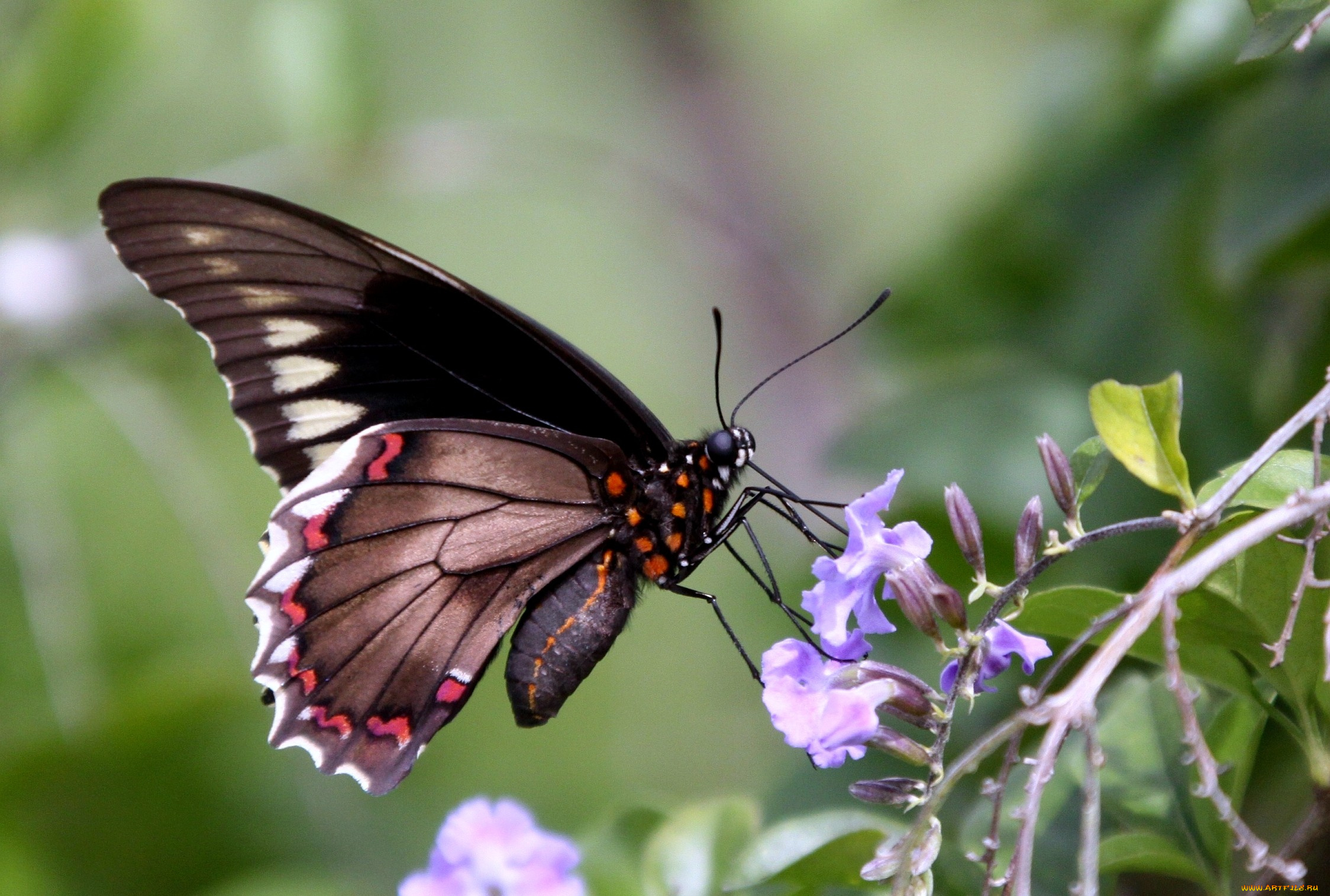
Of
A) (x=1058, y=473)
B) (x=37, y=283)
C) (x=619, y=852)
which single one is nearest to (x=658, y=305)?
(x=37, y=283)

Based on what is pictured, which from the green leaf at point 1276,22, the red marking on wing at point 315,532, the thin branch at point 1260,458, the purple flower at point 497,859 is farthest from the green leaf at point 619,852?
the green leaf at point 1276,22

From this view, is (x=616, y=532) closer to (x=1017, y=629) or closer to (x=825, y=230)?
(x=1017, y=629)

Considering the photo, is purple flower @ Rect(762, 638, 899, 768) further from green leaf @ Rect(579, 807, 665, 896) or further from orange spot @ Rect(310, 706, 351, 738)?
orange spot @ Rect(310, 706, 351, 738)

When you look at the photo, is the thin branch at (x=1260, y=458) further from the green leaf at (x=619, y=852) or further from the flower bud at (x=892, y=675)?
the green leaf at (x=619, y=852)

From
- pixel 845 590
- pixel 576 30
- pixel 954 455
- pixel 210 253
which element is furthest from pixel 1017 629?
pixel 576 30

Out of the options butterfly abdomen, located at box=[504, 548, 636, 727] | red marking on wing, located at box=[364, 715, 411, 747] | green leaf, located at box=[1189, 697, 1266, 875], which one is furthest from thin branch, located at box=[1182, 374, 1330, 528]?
red marking on wing, located at box=[364, 715, 411, 747]

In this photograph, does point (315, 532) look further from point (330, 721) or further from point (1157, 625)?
point (1157, 625)

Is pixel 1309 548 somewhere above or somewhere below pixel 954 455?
below
